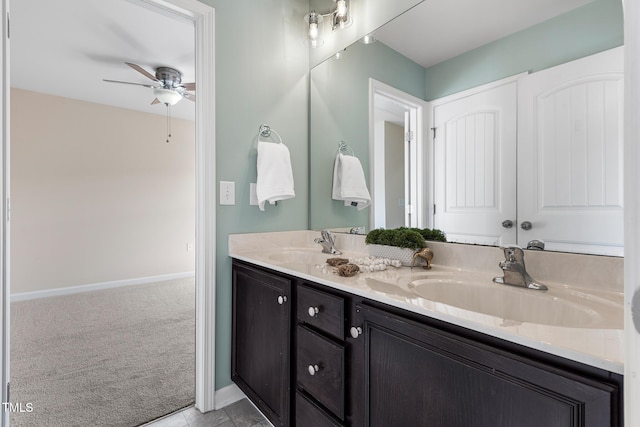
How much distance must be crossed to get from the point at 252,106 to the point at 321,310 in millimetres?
1210

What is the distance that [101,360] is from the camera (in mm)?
2002

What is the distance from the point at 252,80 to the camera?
1.70 meters

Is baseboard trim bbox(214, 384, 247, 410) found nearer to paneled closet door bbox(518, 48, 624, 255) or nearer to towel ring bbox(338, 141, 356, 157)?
towel ring bbox(338, 141, 356, 157)

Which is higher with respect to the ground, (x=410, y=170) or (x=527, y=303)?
(x=410, y=170)

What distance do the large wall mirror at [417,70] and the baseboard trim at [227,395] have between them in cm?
101

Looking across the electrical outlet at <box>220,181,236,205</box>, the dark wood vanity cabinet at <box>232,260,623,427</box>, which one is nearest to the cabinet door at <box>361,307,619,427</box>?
the dark wood vanity cabinet at <box>232,260,623,427</box>

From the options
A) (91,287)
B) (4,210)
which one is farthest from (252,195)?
(91,287)

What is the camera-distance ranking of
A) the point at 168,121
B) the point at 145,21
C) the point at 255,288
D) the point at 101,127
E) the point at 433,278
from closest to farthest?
the point at 433,278 → the point at 255,288 → the point at 145,21 → the point at 101,127 → the point at 168,121

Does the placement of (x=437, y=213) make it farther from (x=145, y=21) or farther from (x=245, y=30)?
(x=145, y=21)

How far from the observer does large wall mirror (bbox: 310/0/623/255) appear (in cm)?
94

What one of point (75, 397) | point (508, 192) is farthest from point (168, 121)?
point (508, 192)

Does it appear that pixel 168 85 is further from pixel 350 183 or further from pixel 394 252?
pixel 394 252

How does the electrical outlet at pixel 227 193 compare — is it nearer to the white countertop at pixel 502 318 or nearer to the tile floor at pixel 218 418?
the white countertop at pixel 502 318

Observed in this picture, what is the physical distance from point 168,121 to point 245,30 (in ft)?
10.5
